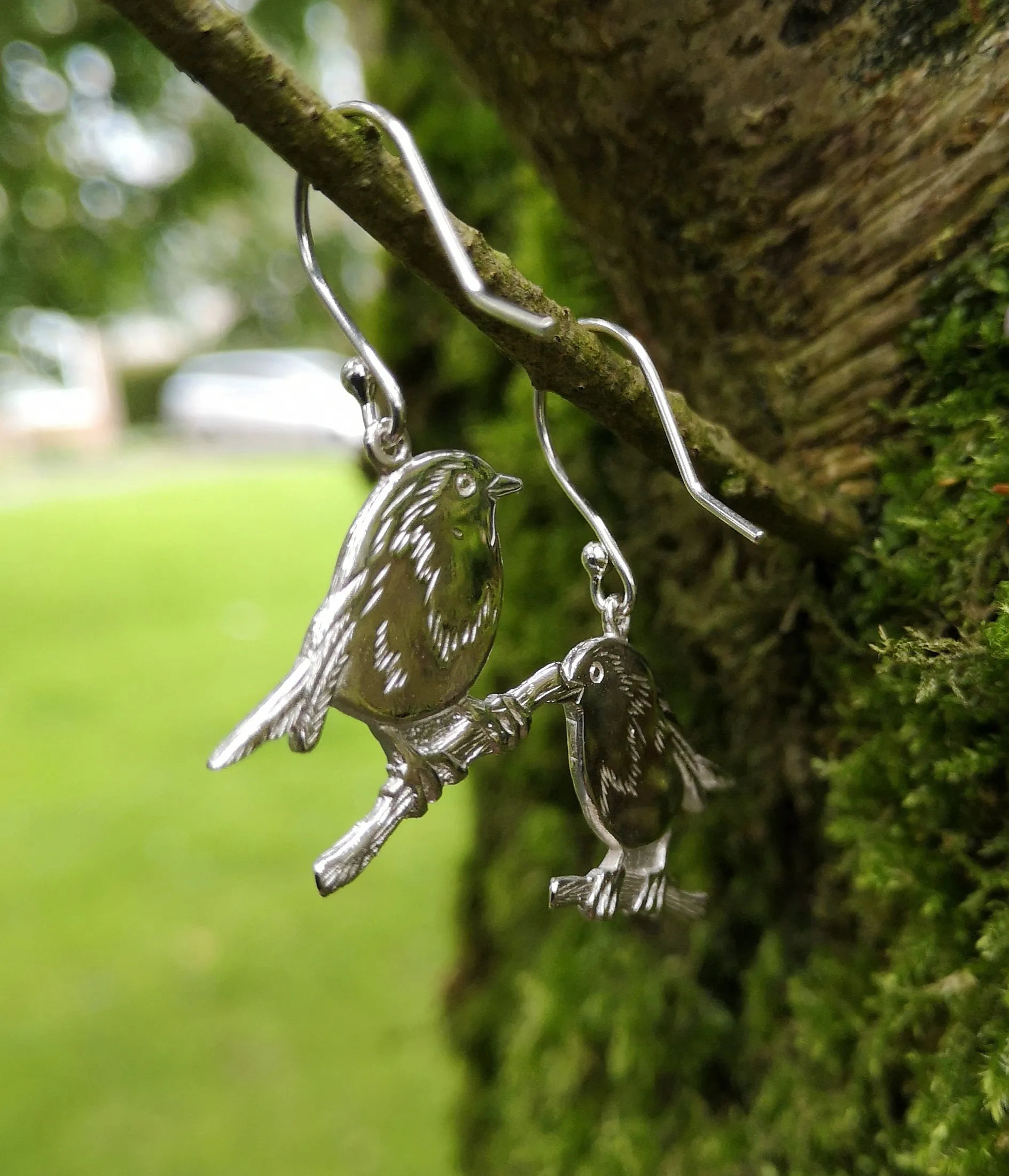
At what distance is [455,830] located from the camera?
234 cm

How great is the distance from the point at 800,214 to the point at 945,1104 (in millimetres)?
520

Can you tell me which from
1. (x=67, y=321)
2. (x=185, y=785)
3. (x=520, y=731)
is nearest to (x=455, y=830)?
(x=185, y=785)

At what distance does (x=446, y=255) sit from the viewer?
1.29 ft

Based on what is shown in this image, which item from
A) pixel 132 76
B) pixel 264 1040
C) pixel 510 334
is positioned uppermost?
pixel 132 76

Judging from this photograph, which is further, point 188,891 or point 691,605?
point 188,891

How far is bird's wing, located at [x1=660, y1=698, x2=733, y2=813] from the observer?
1.88 ft

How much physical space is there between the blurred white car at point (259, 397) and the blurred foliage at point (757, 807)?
15.0 ft

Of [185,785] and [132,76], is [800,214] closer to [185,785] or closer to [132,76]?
[132,76]

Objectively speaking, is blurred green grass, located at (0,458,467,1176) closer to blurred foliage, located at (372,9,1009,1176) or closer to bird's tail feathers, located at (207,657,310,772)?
blurred foliage, located at (372,9,1009,1176)

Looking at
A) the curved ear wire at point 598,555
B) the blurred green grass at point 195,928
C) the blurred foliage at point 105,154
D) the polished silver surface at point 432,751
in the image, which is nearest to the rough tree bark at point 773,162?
the curved ear wire at point 598,555

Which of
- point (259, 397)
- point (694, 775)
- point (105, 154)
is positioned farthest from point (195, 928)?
point (259, 397)

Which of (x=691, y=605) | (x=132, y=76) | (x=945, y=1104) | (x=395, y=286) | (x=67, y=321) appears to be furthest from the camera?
(x=67, y=321)

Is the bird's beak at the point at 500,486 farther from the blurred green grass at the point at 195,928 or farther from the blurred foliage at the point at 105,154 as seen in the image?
the blurred foliage at the point at 105,154

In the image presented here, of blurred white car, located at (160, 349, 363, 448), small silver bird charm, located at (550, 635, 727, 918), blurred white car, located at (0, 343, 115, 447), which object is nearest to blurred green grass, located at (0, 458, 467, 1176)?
small silver bird charm, located at (550, 635, 727, 918)
